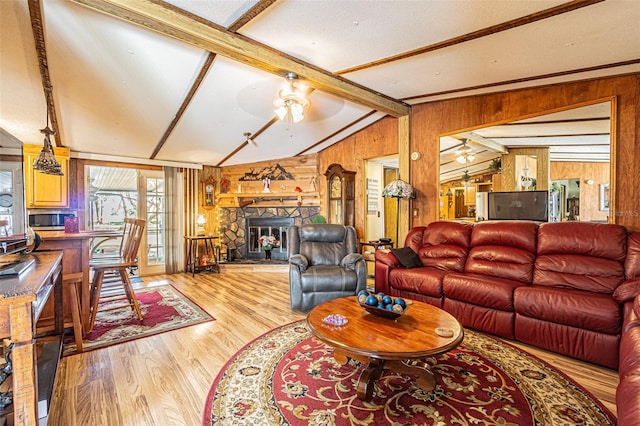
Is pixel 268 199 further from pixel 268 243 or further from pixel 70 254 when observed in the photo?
pixel 70 254

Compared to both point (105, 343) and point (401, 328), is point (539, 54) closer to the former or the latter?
point (401, 328)

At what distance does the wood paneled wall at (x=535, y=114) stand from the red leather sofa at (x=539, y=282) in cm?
53

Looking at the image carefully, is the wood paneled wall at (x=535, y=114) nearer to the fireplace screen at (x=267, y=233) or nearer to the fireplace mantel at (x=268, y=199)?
the fireplace mantel at (x=268, y=199)

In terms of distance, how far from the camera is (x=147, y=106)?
3.60 metres

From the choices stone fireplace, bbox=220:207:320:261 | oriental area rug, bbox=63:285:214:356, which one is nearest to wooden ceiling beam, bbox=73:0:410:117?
oriental area rug, bbox=63:285:214:356

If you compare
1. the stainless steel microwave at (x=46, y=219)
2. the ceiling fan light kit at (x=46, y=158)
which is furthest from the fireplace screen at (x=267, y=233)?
the ceiling fan light kit at (x=46, y=158)

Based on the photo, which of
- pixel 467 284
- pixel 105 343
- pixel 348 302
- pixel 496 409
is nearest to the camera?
pixel 496 409

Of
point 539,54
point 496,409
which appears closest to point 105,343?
point 496,409

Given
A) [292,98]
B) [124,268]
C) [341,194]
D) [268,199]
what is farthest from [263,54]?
[268,199]

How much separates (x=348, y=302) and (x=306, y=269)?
1.10 m

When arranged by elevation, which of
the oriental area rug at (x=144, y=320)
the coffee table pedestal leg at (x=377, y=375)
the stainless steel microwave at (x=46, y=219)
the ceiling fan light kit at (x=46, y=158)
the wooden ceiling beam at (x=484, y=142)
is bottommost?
the oriental area rug at (x=144, y=320)

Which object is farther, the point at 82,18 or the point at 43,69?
the point at 43,69

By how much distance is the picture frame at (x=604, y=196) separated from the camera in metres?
3.07

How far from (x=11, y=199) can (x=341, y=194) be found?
4.36 meters
